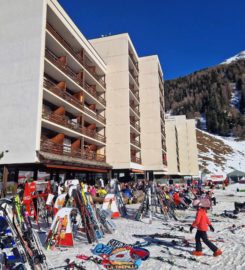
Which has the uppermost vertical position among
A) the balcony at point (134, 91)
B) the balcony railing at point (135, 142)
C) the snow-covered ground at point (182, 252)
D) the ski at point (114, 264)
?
the balcony at point (134, 91)

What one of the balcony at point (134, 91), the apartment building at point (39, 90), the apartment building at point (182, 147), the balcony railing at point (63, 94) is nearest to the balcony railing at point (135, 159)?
the apartment building at point (39, 90)

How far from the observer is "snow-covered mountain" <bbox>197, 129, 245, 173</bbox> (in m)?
123

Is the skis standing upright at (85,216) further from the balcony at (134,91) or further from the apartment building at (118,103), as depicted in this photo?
the balcony at (134,91)

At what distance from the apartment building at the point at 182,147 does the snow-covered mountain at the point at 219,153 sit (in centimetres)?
3715

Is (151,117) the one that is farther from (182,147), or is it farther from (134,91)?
(182,147)

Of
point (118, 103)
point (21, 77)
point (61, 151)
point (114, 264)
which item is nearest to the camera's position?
point (114, 264)

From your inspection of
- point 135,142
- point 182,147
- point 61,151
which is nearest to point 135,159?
point 135,142

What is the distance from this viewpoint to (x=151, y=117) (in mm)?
43906

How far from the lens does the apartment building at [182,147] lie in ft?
218

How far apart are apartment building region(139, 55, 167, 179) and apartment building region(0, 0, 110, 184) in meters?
14.9

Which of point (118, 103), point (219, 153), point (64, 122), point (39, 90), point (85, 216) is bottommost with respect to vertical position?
point (85, 216)

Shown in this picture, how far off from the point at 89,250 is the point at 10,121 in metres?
15.1

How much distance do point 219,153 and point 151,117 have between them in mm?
114852

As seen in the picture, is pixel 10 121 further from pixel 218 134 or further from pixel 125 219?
pixel 218 134
